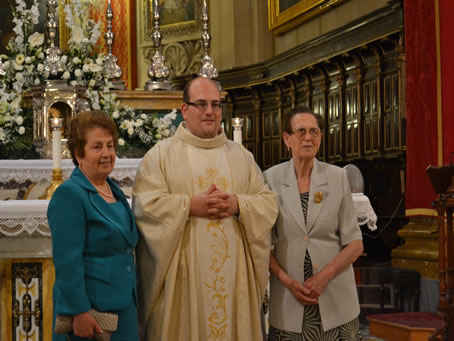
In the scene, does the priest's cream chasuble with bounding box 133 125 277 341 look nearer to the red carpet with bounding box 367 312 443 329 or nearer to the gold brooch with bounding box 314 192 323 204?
the gold brooch with bounding box 314 192 323 204

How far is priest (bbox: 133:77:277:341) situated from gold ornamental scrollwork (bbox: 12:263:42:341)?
0.97 meters

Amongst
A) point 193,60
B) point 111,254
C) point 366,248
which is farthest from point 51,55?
point 193,60

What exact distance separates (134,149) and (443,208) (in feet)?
8.55

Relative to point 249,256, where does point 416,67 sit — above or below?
above

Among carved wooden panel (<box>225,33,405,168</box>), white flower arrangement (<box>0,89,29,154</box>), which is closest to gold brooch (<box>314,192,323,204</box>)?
white flower arrangement (<box>0,89,29,154</box>)

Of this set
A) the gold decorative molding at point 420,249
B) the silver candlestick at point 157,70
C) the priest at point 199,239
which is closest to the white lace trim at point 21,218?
the priest at point 199,239

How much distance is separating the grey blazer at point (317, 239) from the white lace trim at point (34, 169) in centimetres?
243

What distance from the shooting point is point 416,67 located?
751 centimetres

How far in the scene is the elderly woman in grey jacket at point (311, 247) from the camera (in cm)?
304

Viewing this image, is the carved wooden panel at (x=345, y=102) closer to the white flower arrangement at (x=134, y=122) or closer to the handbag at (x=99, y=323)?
the white flower arrangement at (x=134, y=122)

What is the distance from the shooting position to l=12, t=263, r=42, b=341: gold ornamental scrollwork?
383cm

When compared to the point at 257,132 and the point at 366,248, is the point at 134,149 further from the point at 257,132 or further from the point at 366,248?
the point at 257,132

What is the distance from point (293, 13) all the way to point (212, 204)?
8.97m

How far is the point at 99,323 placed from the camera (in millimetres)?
2639
